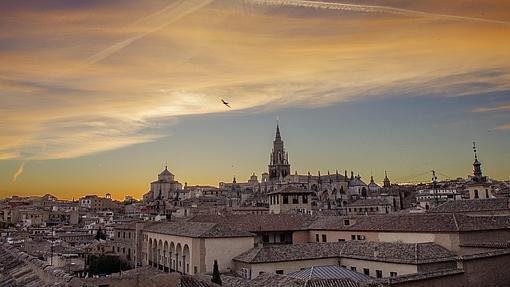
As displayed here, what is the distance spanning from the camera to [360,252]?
23.3m

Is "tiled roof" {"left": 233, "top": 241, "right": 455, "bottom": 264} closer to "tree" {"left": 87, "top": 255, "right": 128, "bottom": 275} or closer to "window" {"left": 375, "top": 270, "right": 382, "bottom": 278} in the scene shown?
"window" {"left": 375, "top": 270, "right": 382, "bottom": 278}

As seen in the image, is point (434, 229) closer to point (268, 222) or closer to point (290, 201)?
point (268, 222)

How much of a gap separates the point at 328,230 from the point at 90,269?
1910 cm

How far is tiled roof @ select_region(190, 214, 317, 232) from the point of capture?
31.2 metres

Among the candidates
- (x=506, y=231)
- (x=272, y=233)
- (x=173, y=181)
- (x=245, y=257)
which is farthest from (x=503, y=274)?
(x=173, y=181)

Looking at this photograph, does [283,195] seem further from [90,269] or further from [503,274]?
[503,274]

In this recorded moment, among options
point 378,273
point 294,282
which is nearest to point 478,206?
point 378,273

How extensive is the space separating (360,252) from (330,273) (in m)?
3.31

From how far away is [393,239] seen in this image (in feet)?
81.1

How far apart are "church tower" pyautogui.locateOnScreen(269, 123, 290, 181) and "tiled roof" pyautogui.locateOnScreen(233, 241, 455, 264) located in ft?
229

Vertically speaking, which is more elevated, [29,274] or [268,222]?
[268,222]

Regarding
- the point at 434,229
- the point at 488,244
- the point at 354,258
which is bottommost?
the point at 354,258

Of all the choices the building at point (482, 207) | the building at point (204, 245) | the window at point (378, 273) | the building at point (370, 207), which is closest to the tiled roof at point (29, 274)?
the building at point (204, 245)

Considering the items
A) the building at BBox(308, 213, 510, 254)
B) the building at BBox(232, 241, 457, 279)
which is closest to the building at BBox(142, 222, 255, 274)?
the building at BBox(232, 241, 457, 279)
